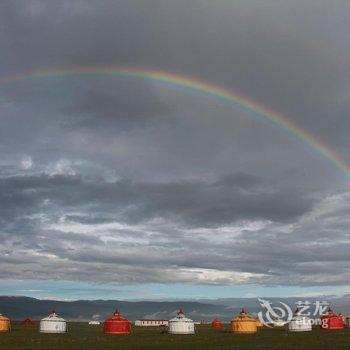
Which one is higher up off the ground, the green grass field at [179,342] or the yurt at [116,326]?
the yurt at [116,326]

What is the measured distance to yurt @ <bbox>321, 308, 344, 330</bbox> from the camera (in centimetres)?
13675

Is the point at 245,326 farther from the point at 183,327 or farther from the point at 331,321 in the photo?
the point at 331,321

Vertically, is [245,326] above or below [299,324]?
below

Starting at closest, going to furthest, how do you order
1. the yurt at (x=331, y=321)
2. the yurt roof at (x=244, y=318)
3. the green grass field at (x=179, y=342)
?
1. the green grass field at (x=179, y=342)
2. the yurt roof at (x=244, y=318)
3. the yurt at (x=331, y=321)

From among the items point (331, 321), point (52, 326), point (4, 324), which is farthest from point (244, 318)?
point (4, 324)

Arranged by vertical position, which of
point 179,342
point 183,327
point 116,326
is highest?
point 116,326

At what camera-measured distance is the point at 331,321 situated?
137500mm

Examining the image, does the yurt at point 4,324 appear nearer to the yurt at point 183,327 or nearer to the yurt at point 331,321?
the yurt at point 183,327

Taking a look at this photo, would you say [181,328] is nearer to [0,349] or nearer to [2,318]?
[2,318]

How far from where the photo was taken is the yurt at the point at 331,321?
Result: 449 feet

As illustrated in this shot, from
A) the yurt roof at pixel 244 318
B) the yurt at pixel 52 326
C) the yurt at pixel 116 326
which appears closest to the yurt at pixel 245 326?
the yurt roof at pixel 244 318

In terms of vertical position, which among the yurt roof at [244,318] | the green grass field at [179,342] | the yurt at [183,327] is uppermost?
the yurt roof at [244,318]

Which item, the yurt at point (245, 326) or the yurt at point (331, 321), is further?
the yurt at point (331, 321)

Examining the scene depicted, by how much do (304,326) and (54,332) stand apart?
53.0 m
